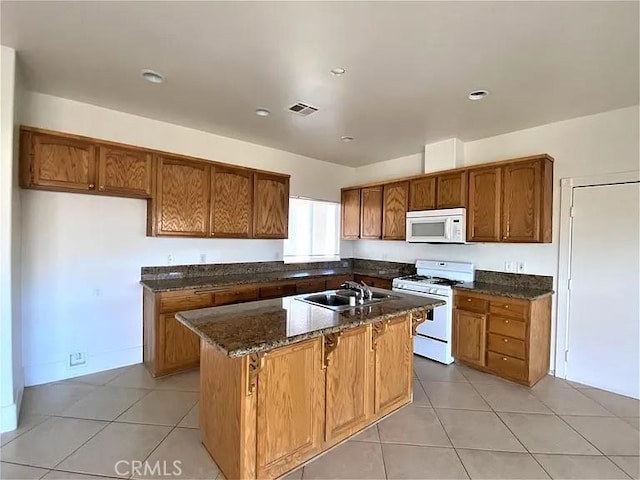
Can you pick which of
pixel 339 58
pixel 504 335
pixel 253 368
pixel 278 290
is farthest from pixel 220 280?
pixel 504 335

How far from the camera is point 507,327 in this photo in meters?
3.51

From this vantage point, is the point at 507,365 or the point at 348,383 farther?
the point at 507,365

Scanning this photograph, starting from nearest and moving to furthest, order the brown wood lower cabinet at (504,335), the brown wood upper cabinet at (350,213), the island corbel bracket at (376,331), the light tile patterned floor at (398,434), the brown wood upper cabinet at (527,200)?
the light tile patterned floor at (398,434)
the island corbel bracket at (376,331)
the brown wood lower cabinet at (504,335)
the brown wood upper cabinet at (527,200)
the brown wood upper cabinet at (350,213)

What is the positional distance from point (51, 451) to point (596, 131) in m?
5.42

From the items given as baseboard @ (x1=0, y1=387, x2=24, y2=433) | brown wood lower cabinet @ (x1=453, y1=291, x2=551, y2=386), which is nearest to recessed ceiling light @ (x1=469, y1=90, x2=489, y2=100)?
brown wood lower cabinet @ (x1=453, y1=291, x2=551, y2=386)

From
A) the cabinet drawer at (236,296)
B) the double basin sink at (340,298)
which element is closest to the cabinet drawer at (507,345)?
the double basin sink at (340,298)

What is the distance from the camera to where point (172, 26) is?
2109mm

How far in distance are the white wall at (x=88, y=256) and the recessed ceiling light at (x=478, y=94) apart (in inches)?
121

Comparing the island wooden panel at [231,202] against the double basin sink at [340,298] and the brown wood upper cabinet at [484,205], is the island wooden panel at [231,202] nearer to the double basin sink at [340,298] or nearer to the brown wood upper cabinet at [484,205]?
the double basin sink at [340,298]

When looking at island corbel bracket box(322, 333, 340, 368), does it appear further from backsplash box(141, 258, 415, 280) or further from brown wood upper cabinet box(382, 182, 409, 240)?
brown wood upper cabinet box(382, 182, 409, 240)

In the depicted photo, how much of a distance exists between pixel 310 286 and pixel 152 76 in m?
3.02

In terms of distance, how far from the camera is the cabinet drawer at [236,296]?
3748 mm

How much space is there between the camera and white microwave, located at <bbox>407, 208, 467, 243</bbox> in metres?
4.02

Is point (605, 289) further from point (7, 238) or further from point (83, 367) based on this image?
point (83, 367)
